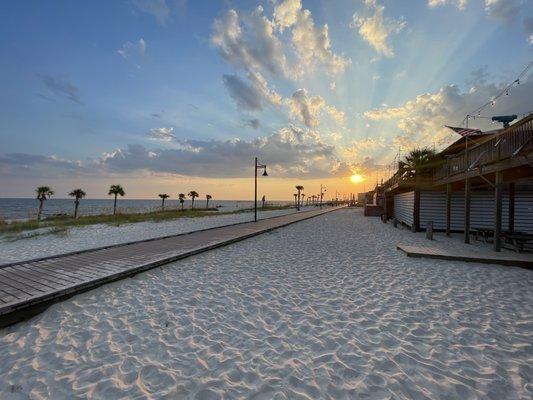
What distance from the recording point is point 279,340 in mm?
3939

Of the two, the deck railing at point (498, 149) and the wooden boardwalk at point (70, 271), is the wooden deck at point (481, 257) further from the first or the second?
the wooden boardwalk at point (70, 271)

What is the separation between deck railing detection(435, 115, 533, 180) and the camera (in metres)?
8.04

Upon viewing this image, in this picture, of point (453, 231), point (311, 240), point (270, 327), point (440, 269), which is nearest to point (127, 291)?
point (270, 327)

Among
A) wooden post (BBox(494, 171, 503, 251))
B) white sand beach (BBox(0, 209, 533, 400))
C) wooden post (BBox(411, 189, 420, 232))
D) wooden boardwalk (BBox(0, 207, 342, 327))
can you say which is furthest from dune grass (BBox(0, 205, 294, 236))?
wooden post (BBox(494, 171, 503, 251))

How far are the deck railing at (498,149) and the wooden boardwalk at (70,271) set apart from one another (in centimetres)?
1082

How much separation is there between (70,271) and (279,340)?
5.71 meters

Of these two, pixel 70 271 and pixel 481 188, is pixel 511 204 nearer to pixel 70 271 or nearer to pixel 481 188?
pixel 481 188

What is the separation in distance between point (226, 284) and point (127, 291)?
6.93ft

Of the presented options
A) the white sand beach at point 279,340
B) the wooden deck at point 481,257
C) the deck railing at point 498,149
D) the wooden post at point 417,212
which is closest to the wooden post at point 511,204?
the deck railing at point 498,149

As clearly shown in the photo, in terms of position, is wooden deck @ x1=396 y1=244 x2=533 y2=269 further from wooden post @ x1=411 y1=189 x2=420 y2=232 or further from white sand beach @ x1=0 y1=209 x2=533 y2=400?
wooden post @ x1=411 y1=189 x2=420 y2=232

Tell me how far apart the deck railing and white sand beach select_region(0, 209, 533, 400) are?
4.34 metres

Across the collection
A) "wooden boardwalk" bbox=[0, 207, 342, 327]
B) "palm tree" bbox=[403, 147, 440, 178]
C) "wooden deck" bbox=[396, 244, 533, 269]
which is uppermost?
"palm tree" bbox=[403, 147, 440, 178]

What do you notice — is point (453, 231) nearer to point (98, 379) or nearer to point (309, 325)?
point (309, 325)

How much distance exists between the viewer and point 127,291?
18.8 feet
